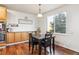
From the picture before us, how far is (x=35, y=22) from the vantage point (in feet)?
10.4

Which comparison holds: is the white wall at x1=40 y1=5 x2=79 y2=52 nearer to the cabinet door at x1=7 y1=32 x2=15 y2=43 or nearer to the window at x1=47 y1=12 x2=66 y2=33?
the window at x1=47 y1=12 x2=66 y2=33

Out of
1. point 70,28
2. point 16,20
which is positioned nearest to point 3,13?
point 16,20

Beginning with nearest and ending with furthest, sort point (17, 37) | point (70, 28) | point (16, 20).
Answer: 1. point (70, 28)
2. point (16, 20)
3. point (17, 37)

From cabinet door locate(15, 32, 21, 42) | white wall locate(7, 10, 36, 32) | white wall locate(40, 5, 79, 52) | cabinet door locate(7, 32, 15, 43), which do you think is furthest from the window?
cabinet door locate(7, 32, 15, 43)

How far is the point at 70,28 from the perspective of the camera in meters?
3.46

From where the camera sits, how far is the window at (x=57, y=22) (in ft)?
11.8

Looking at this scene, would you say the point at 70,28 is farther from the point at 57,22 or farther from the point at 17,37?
the point at 17,37

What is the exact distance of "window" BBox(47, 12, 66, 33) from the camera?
141 inches

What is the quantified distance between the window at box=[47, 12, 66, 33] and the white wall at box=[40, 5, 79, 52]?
0.14 meters

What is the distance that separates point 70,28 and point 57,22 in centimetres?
51

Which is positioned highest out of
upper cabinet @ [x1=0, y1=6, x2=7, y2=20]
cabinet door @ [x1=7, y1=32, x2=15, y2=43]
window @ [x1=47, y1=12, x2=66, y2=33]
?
upper cabinet @ [x1=0, y1=6, x2=7, y2=20]

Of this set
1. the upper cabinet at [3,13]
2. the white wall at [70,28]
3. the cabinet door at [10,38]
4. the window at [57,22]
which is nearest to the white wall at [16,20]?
the upper cabinet at [3,13]

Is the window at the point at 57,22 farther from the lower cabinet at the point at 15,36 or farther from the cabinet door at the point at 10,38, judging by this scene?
the cabinet door at the point at 10,38
